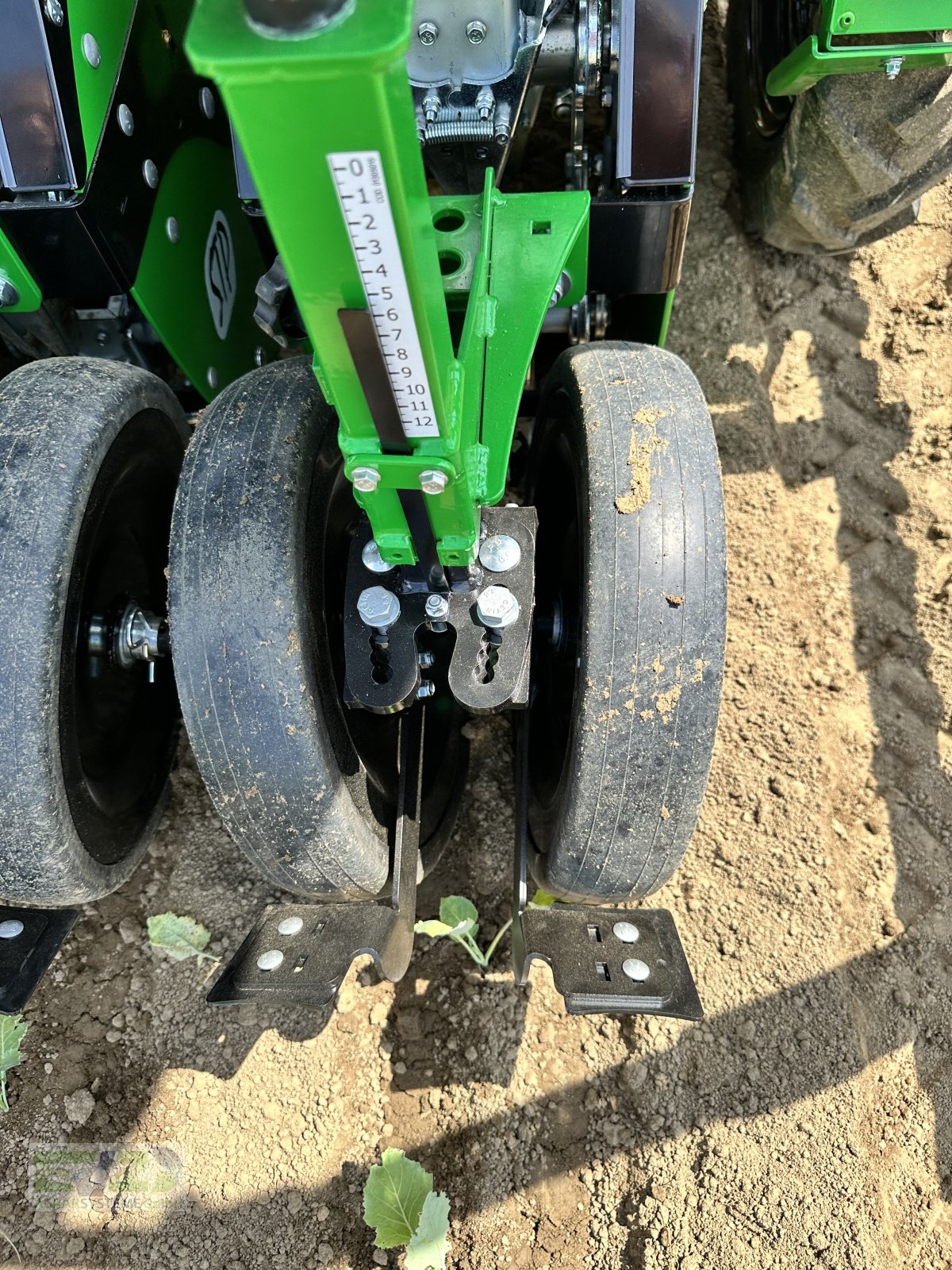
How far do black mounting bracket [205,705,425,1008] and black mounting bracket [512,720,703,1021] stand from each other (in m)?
0.26

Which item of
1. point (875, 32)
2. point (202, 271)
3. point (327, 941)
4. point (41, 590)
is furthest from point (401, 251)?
point (875, 32)

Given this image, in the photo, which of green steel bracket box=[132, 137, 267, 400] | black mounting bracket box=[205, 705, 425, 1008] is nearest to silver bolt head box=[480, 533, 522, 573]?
black mounting bracket box=[205, 705, 425, 1008]

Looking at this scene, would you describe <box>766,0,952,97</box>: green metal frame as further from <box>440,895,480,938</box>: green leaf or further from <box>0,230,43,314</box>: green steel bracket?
<box>440,895,480,938</box>: green leaf

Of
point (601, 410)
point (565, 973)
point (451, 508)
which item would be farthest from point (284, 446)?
point (565, 973)

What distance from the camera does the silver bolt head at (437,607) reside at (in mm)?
1646

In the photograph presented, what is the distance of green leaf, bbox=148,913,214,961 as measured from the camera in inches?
94.7

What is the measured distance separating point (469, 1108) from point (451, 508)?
5.36 feet

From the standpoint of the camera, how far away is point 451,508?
1390mm

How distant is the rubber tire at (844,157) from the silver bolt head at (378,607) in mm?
2206

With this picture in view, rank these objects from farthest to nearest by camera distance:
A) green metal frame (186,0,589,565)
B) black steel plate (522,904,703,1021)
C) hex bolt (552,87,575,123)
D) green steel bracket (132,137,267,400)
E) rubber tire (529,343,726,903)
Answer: green steel bracket (132,137,267,400)
hex bolt (552,87,575,123)
black steel plate (522,904,703,1021)
rubber tire (529,343,726,903)
green metal frame (186,0,589,565)

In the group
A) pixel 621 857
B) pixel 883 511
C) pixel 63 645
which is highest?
pixel 63 645

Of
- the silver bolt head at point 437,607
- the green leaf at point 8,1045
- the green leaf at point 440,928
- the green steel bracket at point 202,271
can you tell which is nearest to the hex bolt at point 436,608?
the silver bolt head at point 437,607

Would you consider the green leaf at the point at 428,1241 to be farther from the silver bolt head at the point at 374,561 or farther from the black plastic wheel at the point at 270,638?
the silver bolt head at the point at 374,561

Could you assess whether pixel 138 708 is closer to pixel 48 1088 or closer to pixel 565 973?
pixel 48 1088
